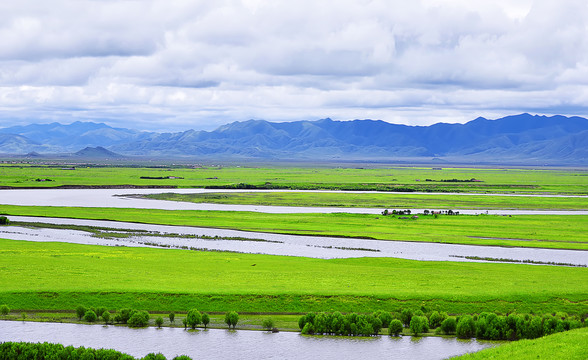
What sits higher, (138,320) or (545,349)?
(545,349)

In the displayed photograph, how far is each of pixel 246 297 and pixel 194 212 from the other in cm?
5756

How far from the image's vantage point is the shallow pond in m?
59.8

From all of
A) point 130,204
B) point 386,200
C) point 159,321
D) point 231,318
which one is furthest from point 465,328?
point 386,200

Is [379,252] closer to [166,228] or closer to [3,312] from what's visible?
[166,228]

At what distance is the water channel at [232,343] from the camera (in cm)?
3167

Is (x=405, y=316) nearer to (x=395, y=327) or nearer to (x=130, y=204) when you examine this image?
(x=395, y=327)

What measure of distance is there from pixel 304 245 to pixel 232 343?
33.3 m

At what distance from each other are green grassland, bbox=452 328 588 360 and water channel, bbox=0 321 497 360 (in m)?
2.41

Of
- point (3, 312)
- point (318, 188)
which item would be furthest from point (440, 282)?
point (318, 188)

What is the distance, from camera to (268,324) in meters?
35.2

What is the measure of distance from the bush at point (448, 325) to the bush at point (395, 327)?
2425 mm

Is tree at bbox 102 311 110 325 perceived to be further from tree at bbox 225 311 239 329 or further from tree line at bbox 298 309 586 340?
tree line at bbox 298 309 586 340

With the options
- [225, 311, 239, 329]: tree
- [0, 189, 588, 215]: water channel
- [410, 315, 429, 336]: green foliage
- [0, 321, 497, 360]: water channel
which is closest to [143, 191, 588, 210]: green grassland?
[0, 189, 588, 215]: water channel

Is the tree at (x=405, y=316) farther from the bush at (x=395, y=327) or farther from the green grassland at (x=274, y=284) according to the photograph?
the green grassland at (x=274, y=284)
